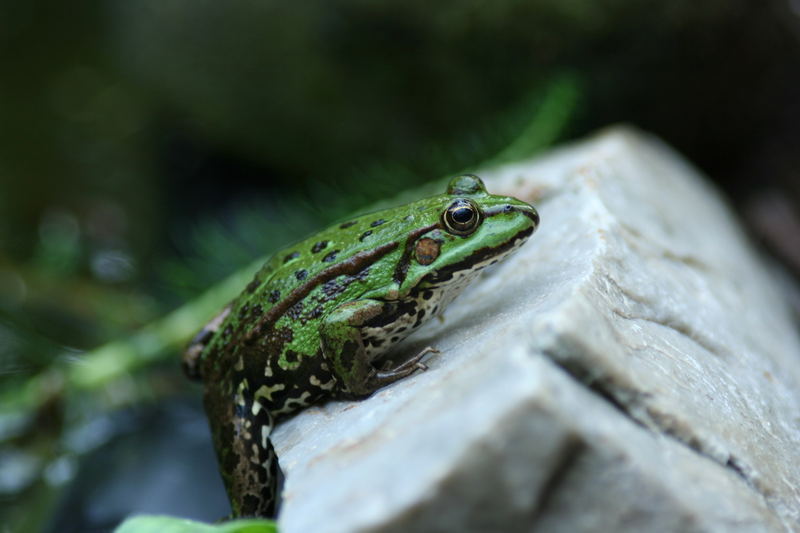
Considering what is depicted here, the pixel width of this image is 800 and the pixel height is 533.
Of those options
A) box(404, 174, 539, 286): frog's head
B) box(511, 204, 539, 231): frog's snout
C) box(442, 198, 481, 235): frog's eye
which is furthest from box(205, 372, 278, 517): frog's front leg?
box(511, 204, 539, 231): frog's snout

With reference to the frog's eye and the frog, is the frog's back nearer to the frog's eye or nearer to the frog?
the frog

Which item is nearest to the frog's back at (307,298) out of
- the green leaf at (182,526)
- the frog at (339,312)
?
the frog at (339,312)

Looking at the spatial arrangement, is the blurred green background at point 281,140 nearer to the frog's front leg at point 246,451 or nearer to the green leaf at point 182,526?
the frog's front leg at point 246,451

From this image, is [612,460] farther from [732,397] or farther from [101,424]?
[101,424]

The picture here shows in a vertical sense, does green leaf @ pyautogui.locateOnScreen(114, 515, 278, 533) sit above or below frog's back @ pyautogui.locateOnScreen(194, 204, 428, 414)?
below

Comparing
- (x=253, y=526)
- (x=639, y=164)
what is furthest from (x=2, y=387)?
(x=639, y=164)

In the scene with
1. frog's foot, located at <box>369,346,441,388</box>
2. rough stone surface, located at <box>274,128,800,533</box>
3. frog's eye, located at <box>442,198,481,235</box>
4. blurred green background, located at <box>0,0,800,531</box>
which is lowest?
rough stone surface, located at <box>274,128,800,533</box>

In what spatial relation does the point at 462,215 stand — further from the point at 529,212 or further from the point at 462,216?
the point at 529,212
